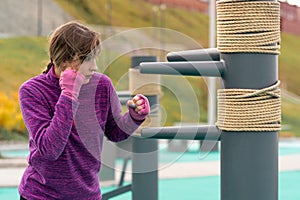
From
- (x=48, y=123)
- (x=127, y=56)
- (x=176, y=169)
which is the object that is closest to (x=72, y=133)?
(x=48, y=123)

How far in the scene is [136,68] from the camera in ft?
8.91

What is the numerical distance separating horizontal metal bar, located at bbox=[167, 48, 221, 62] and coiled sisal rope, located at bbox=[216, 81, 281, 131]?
4.4 inches

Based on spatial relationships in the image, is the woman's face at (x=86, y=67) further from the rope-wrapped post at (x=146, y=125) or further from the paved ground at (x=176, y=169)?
the paved ground at (x=176, y=169)

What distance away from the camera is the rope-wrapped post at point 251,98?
4.35 feet

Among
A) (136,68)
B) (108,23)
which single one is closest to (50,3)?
(108,23)

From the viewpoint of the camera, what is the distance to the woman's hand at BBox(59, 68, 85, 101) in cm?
137

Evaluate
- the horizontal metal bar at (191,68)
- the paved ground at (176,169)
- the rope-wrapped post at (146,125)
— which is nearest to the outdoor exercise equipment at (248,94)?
the horizontal metal bar at (191,68)

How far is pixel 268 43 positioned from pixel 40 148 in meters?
0.52

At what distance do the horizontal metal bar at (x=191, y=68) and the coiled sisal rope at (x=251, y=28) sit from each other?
0.13ft

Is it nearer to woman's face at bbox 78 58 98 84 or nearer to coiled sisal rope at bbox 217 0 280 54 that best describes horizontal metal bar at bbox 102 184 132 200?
woman's face at bbox 78 58 98 84

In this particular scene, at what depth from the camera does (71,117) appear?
1.37 metres

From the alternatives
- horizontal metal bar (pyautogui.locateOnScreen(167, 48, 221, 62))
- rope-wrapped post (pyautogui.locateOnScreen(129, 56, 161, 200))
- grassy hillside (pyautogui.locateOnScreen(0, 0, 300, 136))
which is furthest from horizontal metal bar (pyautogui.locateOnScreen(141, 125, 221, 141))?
grassy hillside (pyautogui.locateOnScreen(0, 0, 300, 136))

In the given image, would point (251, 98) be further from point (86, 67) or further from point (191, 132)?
point (86, 67)

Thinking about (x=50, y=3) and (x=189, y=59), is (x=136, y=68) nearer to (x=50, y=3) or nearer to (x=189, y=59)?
(x=189, y=59)
